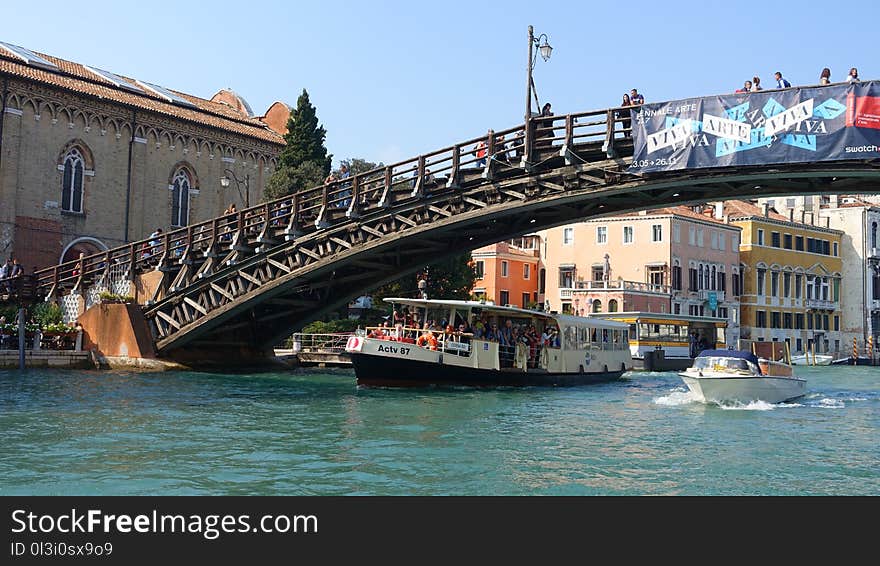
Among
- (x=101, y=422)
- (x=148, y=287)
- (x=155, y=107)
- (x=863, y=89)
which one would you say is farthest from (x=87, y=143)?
(x=863, y=89)

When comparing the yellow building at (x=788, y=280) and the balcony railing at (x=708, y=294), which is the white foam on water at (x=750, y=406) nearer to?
the balcony railing at (x=708, y=294)

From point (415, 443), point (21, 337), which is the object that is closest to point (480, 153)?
point (415, 443)

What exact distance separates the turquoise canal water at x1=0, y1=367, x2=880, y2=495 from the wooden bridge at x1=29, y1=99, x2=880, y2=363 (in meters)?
4.49

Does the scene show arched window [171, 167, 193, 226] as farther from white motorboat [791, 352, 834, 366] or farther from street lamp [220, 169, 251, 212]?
white motorboat [791, 352, 834, 366]

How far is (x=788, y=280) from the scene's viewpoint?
68625 mm

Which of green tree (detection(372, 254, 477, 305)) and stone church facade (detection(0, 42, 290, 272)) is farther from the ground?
stone church facade (detection(0, 42, 290, 272))

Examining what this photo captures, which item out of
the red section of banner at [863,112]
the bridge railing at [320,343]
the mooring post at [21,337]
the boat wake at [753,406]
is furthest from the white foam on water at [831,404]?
the mooring post at [21,337]

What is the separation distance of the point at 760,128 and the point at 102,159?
30690 mm

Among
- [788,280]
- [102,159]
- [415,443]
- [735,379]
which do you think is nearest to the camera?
[415,443]

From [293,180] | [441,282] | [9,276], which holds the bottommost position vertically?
[9,276]

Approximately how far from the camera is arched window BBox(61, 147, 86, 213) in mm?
41531

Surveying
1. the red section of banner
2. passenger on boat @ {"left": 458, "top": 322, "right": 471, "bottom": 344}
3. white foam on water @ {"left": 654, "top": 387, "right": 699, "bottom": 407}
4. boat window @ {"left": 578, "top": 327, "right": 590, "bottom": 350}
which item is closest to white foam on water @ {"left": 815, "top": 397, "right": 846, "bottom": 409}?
white foam on water @ {"left": 654, "top": 387, "right": 699, "bottom": 407}

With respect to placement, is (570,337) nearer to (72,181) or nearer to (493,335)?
(493,335)

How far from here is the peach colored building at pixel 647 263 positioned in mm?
58281
